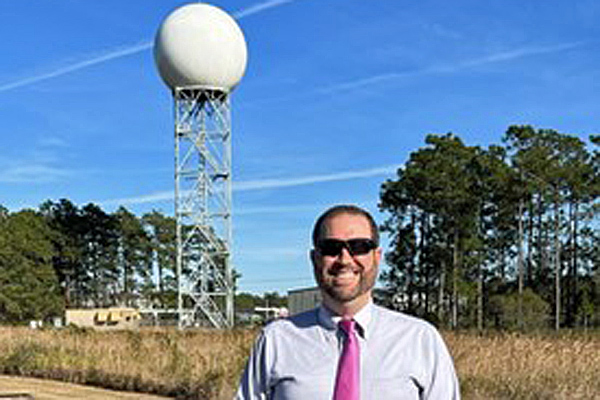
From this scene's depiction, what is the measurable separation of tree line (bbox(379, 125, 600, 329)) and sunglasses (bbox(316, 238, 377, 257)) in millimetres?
39619

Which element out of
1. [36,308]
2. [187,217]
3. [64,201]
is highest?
[64,201]

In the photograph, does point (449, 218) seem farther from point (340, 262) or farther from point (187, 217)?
point (340, 262)

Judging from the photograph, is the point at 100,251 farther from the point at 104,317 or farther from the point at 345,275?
the point at 345,275

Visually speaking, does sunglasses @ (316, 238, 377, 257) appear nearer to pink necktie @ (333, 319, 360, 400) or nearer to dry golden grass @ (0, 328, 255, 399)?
pink necktie @ (333, 319, 360, 400)

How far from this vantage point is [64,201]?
80062mm

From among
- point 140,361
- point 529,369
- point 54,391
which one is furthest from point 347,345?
point 140,361

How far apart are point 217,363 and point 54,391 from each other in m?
2.60

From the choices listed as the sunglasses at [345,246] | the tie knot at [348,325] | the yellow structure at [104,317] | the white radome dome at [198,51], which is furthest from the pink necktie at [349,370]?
the yellow structure at [104,317]

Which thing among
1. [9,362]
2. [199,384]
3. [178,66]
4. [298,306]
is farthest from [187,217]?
[199,384]

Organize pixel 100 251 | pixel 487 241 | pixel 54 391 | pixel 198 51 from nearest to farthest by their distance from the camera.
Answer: pixel 54 391, pixel 198 51, pixel 487 241, pixel 100 251

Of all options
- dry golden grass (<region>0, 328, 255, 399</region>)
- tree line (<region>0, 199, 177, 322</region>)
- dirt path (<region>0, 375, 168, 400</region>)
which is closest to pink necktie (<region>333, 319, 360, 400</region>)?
dry golden grass (<region>0, 328, 255, 399</region>)

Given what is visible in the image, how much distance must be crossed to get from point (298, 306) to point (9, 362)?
2861cm

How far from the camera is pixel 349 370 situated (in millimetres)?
2361

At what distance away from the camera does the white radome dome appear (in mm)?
37406
